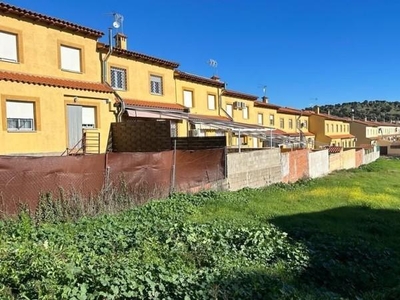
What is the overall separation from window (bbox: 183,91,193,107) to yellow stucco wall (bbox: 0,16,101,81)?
29.3 ft

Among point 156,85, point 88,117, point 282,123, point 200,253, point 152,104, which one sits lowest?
point 200,253

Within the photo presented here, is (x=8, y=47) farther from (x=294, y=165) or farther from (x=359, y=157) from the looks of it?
(x=359, y=157)

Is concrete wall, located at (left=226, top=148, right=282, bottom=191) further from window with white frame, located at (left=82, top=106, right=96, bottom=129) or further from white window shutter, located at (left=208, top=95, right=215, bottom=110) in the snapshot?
white window shutter, located at (left=208, top=95, right=215, bottom=110)

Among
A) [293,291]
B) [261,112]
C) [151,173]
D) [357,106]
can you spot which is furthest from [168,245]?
[357,106]

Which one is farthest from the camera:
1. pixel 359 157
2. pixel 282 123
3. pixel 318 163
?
pixel 282 123

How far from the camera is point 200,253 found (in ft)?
22.0

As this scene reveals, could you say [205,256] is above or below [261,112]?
below

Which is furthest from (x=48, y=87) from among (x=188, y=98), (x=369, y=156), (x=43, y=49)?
(x=369, y=156)

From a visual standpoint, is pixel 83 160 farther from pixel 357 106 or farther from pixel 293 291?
pixel 357 106

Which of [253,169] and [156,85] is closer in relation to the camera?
[253,169]

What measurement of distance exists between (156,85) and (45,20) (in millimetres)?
8559

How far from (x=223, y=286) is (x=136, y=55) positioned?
1851cm

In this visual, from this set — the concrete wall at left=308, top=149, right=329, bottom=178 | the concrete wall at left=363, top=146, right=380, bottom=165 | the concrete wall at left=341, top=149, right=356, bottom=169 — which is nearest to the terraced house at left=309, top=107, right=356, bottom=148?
the concrete wall at left=363, top=146, right=380, bottom=165

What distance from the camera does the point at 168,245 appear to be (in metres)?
6.97
